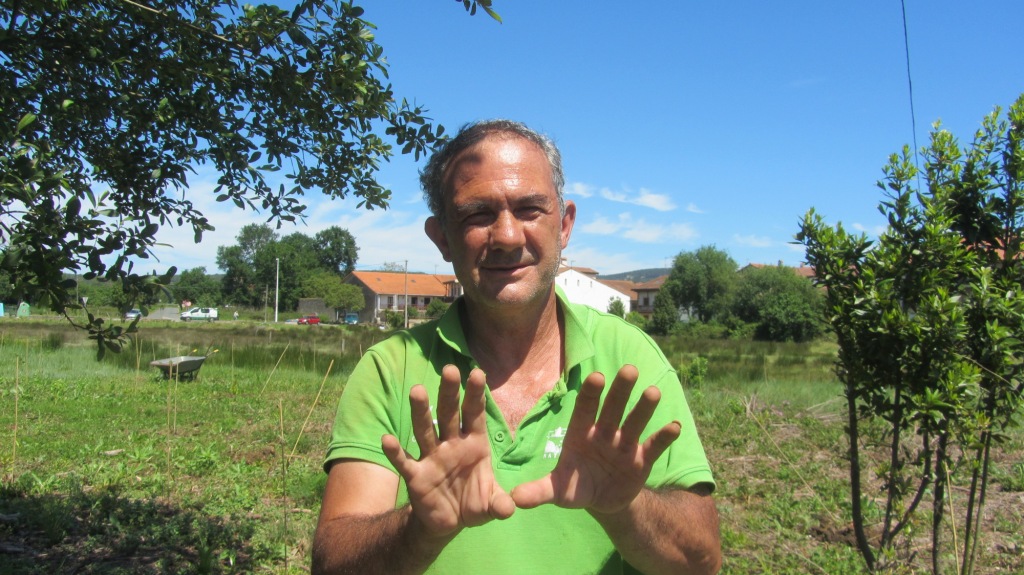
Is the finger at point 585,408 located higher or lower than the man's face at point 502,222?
lower

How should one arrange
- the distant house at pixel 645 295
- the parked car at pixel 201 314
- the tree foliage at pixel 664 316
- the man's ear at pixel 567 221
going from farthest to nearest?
the distant house at pixel 645 295
the tree foliage at pixel 664 316
the parked car at pixel 201 314
the man's ear at pixel 567 221

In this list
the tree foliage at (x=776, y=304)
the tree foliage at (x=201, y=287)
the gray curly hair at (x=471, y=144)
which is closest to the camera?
the gray curly hair at (x=471, y=144)

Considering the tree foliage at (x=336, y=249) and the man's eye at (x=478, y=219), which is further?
the tree foliage at (x=336, y=249)

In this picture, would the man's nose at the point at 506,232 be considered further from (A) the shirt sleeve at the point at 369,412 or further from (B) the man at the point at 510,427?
(A) the shirt sleeve at the point at 369,412

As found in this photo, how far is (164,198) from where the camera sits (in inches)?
128

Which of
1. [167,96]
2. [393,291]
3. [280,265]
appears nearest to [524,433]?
[167,96]

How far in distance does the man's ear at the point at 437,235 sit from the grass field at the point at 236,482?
2.44 meters

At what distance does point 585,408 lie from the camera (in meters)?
1.38

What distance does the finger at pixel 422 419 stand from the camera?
1.30 m

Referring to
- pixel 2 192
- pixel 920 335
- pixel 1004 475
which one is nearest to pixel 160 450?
pixel 2 192

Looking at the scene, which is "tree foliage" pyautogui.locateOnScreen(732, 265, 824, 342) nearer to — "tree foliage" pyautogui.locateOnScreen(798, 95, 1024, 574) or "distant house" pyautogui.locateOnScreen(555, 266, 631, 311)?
"distant house" pyautogui.locateOnScreen(555, 266, 631, 311)

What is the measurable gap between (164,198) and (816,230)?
3369 millimetres

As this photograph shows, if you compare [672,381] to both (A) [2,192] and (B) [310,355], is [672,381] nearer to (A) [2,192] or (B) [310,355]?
(A) [2,192]

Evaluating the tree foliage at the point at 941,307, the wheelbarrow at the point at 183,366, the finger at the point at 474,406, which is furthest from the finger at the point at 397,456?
the wheelbarrow at the point at 183,366
